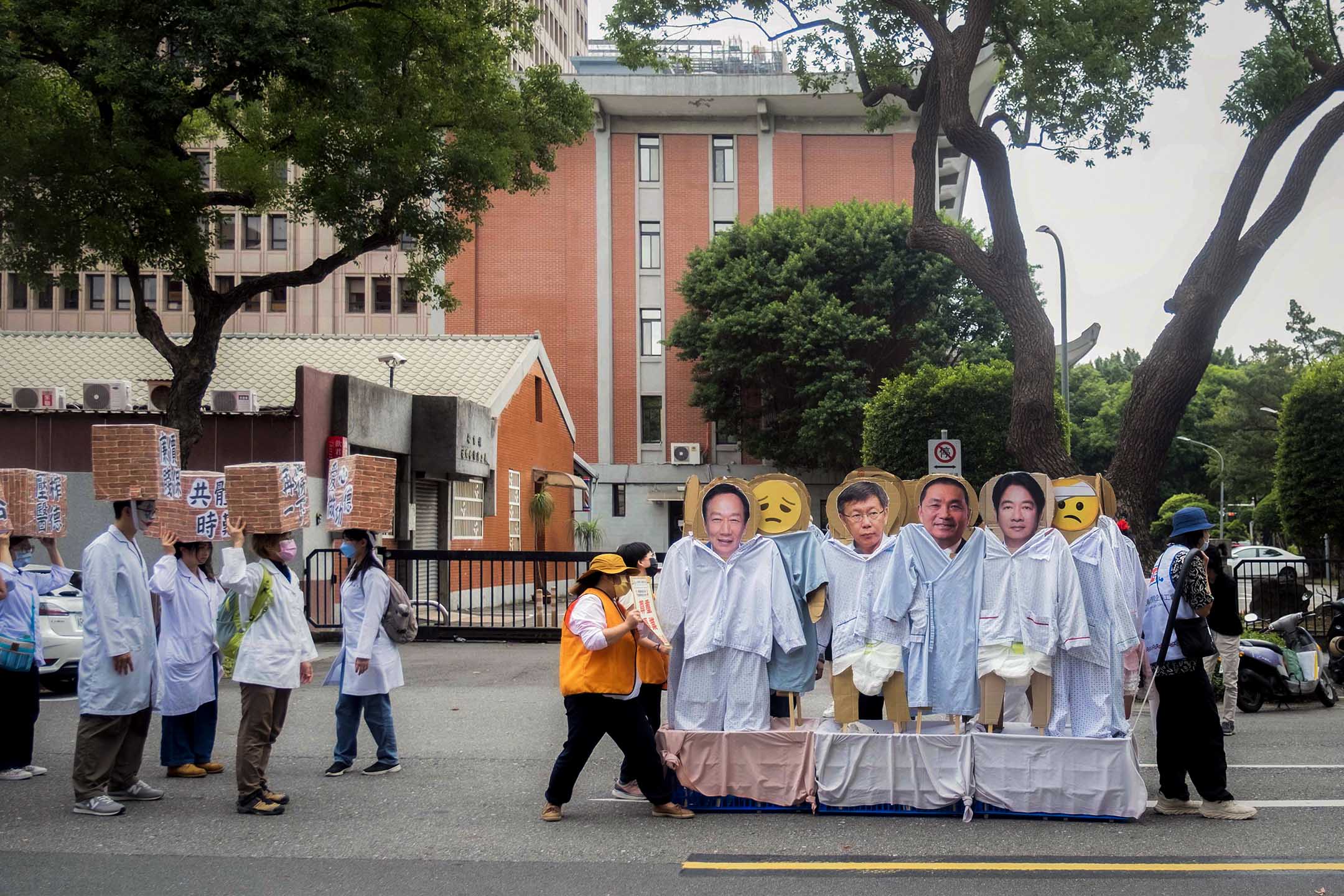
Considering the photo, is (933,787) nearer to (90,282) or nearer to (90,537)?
(90,537)

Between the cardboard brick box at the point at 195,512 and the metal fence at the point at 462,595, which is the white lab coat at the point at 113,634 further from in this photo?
the metal fence at the point at 462,595

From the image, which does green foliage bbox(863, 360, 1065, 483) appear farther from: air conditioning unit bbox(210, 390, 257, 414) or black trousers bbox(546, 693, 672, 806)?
black trousers bbox(546, 693, 672, 806)

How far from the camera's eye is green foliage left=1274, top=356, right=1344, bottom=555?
2083 centimetres

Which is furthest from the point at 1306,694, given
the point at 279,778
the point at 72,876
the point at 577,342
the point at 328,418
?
the point at 577,342

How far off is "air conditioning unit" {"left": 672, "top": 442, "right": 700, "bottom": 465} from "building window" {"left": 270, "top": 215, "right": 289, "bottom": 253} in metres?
16.6

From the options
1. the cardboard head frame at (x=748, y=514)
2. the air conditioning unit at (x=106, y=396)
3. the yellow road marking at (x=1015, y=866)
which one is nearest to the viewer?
the yellow road marking at (x=1015, y=866)

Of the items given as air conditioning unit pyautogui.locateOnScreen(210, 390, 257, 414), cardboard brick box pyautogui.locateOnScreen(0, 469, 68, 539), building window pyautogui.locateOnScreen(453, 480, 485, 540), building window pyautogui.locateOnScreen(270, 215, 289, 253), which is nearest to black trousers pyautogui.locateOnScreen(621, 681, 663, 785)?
cardboard brick box pyautogui.locateOnScreen(0, 469, 68, 539)

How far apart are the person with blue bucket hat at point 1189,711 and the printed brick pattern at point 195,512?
6.03 metres

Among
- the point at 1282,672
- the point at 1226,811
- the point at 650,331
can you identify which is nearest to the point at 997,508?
the point at 1226,811

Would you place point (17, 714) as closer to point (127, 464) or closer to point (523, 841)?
point (127, 464)

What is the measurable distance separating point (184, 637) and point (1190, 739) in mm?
6461

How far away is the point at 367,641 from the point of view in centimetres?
876

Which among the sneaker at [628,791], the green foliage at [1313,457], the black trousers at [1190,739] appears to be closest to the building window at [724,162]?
the green foliage at [1313,457]

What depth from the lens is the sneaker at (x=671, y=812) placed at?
7.63 meters
